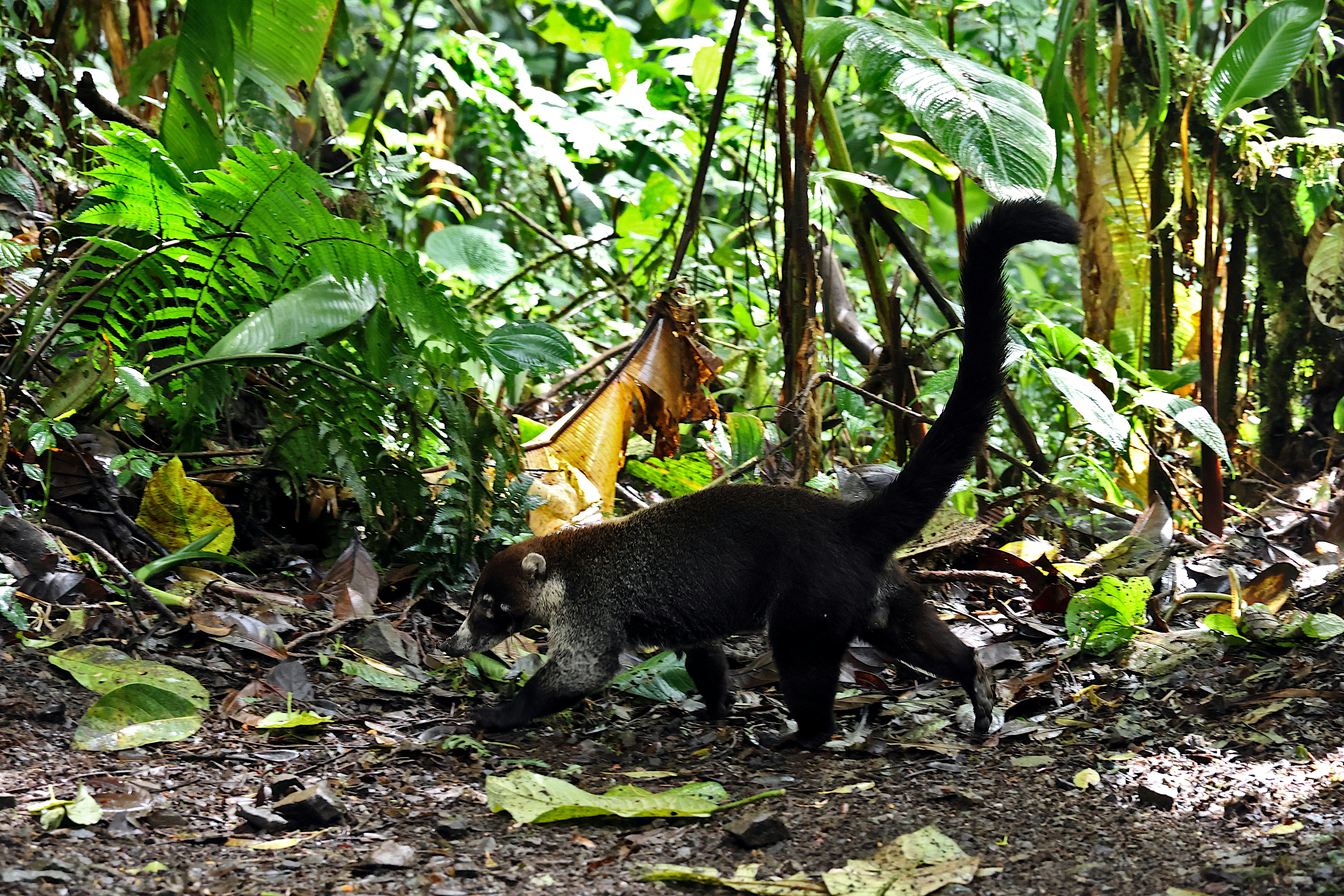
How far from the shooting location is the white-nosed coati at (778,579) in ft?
10.2

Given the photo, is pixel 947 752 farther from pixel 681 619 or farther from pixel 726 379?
pixel 726 379

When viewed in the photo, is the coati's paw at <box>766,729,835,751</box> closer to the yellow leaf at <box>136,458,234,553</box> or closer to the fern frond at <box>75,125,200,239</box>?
the yellow leaf at <box>136,458,234,553</box>

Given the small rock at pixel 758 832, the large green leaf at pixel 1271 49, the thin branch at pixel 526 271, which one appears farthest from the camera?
the thin branch at pixel 526 271

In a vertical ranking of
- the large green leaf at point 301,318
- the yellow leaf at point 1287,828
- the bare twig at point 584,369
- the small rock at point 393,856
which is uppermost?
the large green leaf at point 301,318

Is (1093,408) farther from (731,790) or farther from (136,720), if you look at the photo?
(136,720)

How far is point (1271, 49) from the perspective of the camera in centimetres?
378

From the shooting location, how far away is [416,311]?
3.52 meters

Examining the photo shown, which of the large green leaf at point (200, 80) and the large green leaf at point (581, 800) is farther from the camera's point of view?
the large green leaf at point (200, 80)

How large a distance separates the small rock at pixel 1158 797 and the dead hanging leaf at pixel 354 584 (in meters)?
2.29

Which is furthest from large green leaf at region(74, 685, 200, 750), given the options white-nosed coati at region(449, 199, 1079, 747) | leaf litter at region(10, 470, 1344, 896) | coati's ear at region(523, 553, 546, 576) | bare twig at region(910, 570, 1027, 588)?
bare twig at region(910, 570, 1027, 588)

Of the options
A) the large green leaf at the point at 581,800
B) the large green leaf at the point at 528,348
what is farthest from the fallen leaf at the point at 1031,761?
the large green leaf at the point at 528,348

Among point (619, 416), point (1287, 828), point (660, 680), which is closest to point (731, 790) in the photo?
point (660, 680)

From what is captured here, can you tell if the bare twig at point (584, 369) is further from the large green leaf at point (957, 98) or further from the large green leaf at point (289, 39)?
the large green leaf at point (289, 39)

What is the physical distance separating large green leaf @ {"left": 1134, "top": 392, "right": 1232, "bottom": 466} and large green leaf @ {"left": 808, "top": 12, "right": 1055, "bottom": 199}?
0.95m
